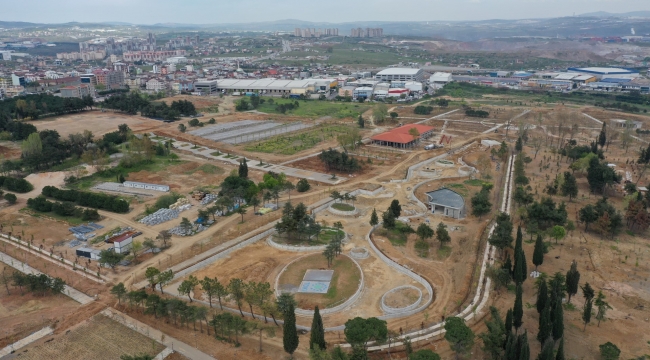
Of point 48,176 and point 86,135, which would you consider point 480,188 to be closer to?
point 48,176

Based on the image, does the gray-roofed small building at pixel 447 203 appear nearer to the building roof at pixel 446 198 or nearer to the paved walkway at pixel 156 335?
the building roof at pixel 446 198

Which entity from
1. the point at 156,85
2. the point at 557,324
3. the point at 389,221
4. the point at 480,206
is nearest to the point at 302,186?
the point at 389,221

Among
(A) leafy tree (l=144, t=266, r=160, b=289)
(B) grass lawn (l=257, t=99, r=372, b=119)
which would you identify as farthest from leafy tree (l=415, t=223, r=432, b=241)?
(B) grass lawn (l=257, t=99, r=372, b=119)

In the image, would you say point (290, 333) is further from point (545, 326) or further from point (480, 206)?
point (480, 206)

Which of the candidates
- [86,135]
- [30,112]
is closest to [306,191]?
[86,135]

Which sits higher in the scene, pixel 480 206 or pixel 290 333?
pixel 290 333
